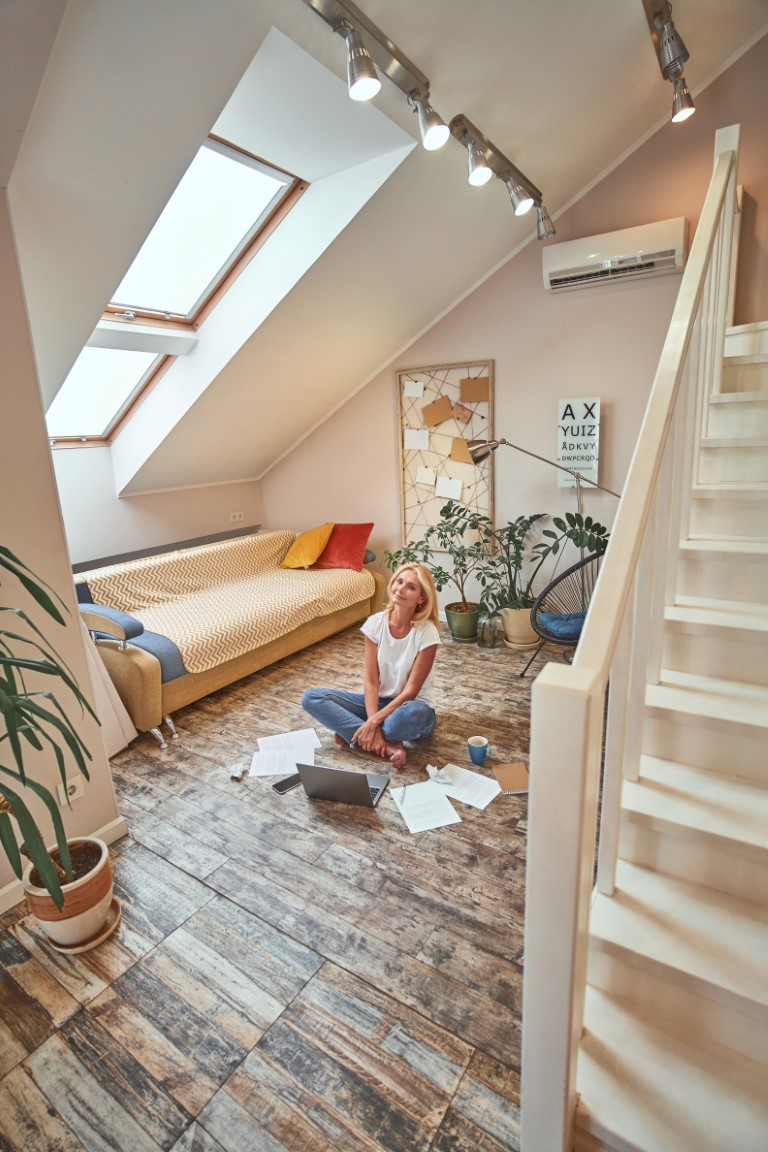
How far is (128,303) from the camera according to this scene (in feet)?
9.93

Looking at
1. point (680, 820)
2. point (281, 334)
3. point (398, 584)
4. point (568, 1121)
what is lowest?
point (568, 1121)

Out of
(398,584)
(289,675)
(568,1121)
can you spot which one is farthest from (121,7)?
(289,675)

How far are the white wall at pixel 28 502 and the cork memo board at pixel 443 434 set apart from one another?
271 centimetres

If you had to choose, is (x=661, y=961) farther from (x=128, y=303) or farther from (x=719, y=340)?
(x=128, y=303)

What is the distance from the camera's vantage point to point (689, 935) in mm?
1091

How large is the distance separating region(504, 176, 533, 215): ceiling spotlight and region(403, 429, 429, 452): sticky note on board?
160 cm

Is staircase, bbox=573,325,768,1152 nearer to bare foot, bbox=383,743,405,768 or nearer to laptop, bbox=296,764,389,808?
laptop, bbox=296,764,389,808

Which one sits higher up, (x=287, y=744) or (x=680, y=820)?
(x=680, y=820)

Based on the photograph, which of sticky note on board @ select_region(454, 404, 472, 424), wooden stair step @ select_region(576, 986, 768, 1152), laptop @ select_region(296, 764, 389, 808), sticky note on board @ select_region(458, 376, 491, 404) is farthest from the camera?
sticky note on board @ select_region(454, 404, 472, 424)

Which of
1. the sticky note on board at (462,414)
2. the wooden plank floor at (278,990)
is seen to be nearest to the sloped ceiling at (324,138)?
the sticky note on board at (462,414)

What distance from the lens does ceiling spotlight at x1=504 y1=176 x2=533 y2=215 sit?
2605 mm

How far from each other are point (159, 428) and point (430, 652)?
2.30 metres

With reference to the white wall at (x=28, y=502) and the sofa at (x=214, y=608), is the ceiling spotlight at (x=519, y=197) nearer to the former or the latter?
the white wall at (x=28, y=502)

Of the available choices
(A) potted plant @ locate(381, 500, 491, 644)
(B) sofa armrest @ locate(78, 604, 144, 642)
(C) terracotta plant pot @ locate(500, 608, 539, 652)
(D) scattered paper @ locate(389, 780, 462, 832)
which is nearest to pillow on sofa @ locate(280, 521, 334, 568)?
(A) potted plant @ locate(381, 500, 491, 644)
